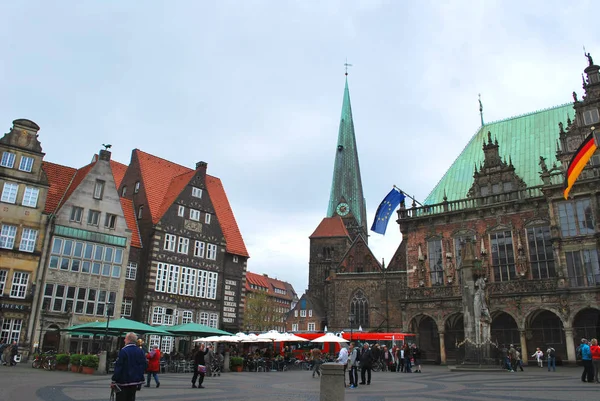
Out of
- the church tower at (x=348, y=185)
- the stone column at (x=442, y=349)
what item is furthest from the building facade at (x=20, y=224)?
the church tower at (x=348, y=185)

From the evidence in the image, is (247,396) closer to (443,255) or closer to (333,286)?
(443,255)

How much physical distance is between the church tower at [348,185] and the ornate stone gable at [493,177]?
5193 cm

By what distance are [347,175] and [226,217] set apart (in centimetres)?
6075

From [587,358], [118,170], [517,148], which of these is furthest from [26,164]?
[517,148]

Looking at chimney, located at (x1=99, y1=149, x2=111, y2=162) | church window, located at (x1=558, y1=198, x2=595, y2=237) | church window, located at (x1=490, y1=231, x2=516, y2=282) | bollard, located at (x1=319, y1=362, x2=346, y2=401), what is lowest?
bollard, located at (x1=319, y1=362, x2=346, y2=401)

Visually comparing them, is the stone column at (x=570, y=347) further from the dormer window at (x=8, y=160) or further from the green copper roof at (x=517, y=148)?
the dormer window at (x=8, y=160)

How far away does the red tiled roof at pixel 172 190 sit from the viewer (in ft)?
125

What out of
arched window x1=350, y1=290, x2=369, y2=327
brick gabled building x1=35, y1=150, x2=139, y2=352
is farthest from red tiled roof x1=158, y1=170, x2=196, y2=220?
arched window x1=350, y1=290, x2=369, y2=327

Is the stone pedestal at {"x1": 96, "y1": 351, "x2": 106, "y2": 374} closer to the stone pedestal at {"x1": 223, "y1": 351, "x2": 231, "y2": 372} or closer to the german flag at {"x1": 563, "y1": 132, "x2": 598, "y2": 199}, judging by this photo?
the stone pedestal at {"x1": 223, "y1": 351, "x2": 231, "y2": 372}

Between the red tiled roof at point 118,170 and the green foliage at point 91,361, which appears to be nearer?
the green foliage at point 91,361

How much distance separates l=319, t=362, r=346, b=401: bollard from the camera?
8.41m

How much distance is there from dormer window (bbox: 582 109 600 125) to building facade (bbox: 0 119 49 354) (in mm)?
36607

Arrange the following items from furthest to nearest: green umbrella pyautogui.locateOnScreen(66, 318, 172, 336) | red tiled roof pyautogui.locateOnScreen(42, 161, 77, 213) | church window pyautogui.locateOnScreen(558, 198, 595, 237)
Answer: red tiled roof pyautogui.locateOnScreen(42, 161, 77, 213), church window pyautogui.locateOnScreen(558, 198, 595, 237), green umbrella pyautogui.locateOnScreen(66, 318, 172, 336)

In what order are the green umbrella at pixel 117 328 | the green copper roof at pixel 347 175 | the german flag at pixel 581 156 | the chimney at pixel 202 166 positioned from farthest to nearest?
the green copper roof at pixel 347 175, the chimney at pixel 202 166, the german flag at pixel 581 156, the green umbrella at pixel 117 328
